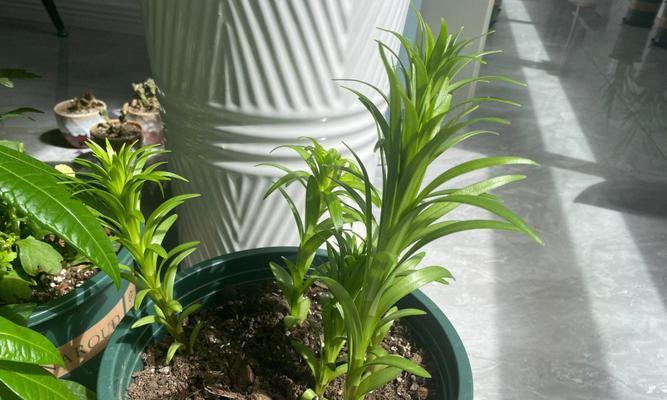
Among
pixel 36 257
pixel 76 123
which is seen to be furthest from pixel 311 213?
pixel 76 123

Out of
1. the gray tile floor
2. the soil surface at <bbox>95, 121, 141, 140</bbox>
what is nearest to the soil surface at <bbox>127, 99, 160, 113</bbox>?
the soil surface at <bbox>95, 121, 141, 140</bbox>

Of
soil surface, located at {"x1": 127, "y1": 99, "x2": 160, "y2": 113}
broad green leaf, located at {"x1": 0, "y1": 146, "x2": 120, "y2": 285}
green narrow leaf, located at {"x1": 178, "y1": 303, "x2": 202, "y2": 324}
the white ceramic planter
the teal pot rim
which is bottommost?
the teal pot rim

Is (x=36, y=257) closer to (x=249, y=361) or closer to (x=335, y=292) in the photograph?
(x=249, y=361)

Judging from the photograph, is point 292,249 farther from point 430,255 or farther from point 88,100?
point 88,100

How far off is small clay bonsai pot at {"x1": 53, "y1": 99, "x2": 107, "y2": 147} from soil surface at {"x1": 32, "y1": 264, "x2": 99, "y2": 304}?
93cm

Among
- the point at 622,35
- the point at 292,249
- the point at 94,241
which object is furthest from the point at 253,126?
the point at 622,35

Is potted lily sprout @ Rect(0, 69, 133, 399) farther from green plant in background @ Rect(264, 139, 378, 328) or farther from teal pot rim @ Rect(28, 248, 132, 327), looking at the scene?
green plant in background @ Rect(264, 139, 378, 328)

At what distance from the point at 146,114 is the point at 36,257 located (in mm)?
1019

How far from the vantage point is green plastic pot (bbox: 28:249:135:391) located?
0.71 meters

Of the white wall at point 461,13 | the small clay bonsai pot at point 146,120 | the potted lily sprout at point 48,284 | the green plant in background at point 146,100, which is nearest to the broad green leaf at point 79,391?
the potted lily sprout at point 48,284

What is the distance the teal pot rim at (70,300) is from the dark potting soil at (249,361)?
140 mm

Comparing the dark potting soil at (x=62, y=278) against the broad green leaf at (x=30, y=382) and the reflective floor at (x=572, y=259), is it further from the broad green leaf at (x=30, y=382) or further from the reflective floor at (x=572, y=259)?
the reflective floor at (x=572, y=259)

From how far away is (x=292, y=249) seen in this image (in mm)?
751

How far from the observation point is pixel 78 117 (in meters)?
1.67
